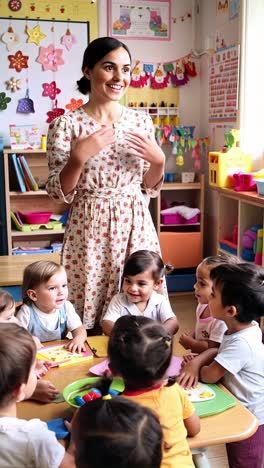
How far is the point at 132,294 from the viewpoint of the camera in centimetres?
197

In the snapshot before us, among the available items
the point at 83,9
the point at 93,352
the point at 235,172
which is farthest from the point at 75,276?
the point at 83,9

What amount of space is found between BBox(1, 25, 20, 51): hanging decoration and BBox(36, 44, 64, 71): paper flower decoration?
0.20 meters

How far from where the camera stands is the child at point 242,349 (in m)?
1.54

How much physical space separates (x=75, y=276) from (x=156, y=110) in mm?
2685

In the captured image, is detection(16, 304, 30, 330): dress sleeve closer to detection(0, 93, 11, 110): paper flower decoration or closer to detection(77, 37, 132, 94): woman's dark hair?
detection(77, 37, 132, 94): woman's dark hair

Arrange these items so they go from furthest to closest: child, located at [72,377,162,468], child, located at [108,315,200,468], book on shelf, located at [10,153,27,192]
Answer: book on shelf, located at [10,153,27,192] < child, located at [108,315,200,468] < child, located at [72,377,162,468]

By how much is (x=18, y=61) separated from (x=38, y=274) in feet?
8.83

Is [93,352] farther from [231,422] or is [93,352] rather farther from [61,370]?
[231,422]

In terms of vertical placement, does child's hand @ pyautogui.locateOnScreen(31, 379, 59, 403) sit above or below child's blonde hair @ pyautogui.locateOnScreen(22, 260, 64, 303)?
below

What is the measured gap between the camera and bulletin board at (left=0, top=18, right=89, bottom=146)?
408 centimetres

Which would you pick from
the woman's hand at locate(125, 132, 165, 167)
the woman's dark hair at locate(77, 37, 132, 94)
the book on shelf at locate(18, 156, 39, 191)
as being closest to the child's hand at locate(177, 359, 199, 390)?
the woman's hand at locate(125, 132, 165, 167)

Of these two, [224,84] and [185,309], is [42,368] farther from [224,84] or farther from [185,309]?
[224,84]

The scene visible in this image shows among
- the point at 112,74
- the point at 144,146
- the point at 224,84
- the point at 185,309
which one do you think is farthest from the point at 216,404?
the point at 224,84

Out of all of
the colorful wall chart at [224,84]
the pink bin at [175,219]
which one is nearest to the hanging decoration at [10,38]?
the colorful wall chart at [224,84]
